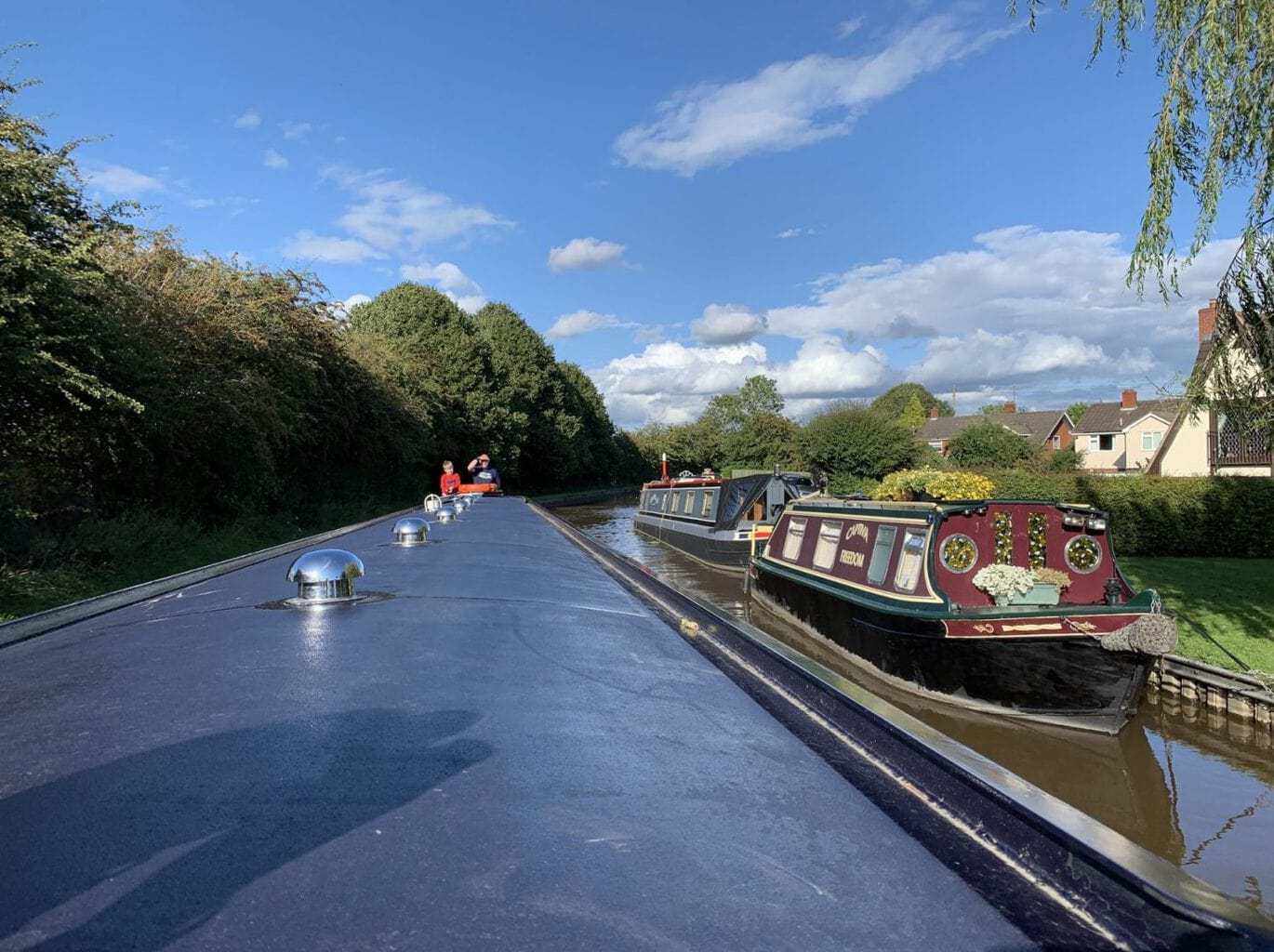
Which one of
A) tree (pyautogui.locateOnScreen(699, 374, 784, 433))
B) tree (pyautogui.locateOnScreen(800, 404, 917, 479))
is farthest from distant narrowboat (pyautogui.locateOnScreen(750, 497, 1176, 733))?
tree (pyautogui.locateOnScreen(699, 374, 784, 433))

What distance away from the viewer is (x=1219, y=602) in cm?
1118

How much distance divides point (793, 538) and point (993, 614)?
5547mm

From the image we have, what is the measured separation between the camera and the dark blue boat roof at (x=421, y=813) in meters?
1.22

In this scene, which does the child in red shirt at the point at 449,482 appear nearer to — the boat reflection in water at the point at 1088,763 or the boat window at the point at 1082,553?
the boat reflection in water at the point at 1088,763

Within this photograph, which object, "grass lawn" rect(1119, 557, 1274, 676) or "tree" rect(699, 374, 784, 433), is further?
"tree" rect(699, 374, 784, 433)

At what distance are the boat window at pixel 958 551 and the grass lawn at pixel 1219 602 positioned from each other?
6.04ft

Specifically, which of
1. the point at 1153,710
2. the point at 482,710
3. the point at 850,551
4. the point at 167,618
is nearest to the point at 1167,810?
the point at 1153,710

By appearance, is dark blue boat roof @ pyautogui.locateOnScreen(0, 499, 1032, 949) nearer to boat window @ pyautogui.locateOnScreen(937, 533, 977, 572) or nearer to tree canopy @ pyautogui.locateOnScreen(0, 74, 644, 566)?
boat window @ pyautogui.locateOnScreen(937, 533, 977, 572)

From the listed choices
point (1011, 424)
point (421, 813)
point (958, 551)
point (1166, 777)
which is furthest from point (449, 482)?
point (1011, 424)

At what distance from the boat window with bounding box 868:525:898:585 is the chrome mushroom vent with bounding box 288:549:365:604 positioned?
683 centimetres

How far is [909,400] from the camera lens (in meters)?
111

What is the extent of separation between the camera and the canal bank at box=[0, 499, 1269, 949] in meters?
1.24

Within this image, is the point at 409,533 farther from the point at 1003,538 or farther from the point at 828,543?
the point at 828,543

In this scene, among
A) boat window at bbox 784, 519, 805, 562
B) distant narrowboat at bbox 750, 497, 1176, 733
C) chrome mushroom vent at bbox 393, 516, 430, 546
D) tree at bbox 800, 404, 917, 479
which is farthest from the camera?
tree at bbox 800, 404, 917, 479
